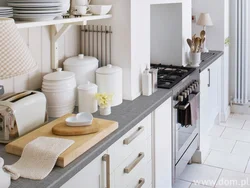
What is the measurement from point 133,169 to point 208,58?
199 cm

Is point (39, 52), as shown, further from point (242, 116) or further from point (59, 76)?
point (242, 116)

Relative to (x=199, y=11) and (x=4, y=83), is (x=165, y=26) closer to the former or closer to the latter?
(x=199, y=11)

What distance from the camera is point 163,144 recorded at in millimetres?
2484

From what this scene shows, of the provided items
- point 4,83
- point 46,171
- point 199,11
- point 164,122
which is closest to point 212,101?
point 199,11

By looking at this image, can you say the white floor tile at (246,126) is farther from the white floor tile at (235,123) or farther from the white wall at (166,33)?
the white wall at (166,33)

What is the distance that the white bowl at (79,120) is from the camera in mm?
1709

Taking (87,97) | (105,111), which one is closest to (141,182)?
(105,111)

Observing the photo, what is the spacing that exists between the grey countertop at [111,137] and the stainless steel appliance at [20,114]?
80mm

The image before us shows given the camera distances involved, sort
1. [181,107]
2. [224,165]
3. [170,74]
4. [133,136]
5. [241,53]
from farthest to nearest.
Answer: [241,53]
[224,165]
[170,74]
[181,107]
[133,136]

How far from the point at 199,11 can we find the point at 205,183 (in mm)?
2139

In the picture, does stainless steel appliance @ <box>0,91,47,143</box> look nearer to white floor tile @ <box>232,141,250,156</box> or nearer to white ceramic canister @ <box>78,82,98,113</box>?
white ceramic canister @ <box>78,82,98,113</box>

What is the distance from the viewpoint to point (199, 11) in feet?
14.1

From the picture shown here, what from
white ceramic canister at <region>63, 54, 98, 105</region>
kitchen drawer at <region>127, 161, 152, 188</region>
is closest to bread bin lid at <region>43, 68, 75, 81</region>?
white ceramic canister at <region>63, 54, 98, 105</region>

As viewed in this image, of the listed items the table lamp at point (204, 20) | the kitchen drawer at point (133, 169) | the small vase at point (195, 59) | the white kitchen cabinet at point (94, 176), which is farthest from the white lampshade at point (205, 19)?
the white kitchen cabinet at point (94, 176)
